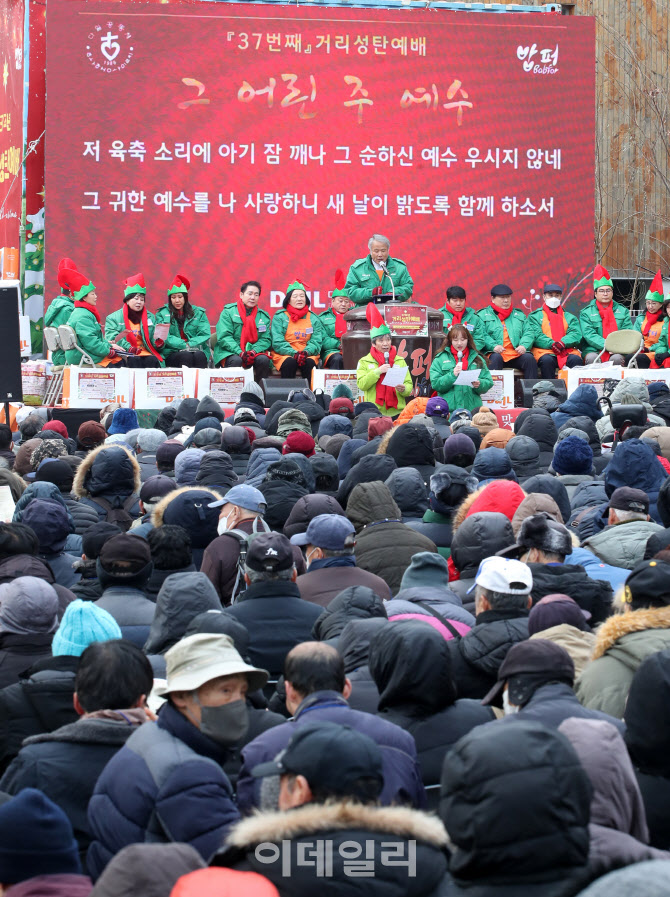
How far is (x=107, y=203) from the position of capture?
57.7 feet

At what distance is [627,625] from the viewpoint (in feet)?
11.0

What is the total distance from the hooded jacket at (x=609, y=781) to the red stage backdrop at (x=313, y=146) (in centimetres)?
1557

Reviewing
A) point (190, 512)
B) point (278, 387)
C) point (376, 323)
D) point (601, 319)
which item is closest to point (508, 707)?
point (190, 512)

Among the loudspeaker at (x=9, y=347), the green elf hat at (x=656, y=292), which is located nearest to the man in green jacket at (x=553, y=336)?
the green elf hat at (x=656, y=292)

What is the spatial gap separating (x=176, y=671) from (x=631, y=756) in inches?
41.3

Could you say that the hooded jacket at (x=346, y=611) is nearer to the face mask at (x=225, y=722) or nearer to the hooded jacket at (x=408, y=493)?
the face mask at (x=225, y=722)

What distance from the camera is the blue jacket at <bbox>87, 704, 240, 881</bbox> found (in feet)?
8.48

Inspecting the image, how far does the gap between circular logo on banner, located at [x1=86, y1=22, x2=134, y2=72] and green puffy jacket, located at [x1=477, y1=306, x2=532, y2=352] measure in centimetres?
617

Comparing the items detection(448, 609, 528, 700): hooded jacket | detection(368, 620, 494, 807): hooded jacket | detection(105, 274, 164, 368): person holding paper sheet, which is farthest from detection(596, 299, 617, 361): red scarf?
detection(368, 620, 494, 807): hooded jacket

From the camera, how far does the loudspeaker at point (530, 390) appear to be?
1265cm

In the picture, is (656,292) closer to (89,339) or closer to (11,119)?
(89,339)

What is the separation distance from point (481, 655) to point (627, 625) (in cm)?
44

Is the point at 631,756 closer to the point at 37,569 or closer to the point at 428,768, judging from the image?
the point at 428,768

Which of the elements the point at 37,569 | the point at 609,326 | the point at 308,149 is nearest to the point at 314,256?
the point at 308,149
